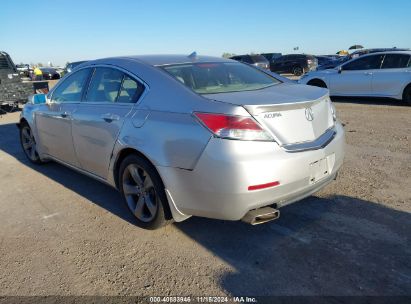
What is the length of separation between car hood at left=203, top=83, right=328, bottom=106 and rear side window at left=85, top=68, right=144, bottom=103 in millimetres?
859

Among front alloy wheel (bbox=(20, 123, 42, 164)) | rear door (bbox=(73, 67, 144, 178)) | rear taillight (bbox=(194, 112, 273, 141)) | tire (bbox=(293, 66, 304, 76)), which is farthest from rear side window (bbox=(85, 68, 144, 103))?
tire (bbox=(293, 66, 304, 76))

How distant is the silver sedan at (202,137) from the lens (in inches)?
114

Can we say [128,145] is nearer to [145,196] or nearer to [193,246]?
[145,196]

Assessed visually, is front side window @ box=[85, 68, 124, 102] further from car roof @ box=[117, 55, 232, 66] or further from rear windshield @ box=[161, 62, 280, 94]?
rear windshield @ box=[161, 62, 280, 94]

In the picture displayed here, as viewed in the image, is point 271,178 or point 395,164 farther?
point 395,164

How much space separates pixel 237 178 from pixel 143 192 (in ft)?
3.83

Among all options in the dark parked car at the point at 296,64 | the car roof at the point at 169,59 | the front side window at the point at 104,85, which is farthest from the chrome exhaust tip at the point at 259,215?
the dark parked car at the point at 296,64

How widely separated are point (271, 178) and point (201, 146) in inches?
22.6

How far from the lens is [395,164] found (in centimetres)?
533

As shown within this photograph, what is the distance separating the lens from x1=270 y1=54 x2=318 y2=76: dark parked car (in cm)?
2745

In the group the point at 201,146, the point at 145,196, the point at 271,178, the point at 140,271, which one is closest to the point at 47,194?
the point at 145,196

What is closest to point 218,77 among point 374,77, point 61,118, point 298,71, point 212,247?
point 212,247

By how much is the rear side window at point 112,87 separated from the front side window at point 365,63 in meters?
9.01

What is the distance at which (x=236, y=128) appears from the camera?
286 centimetres
